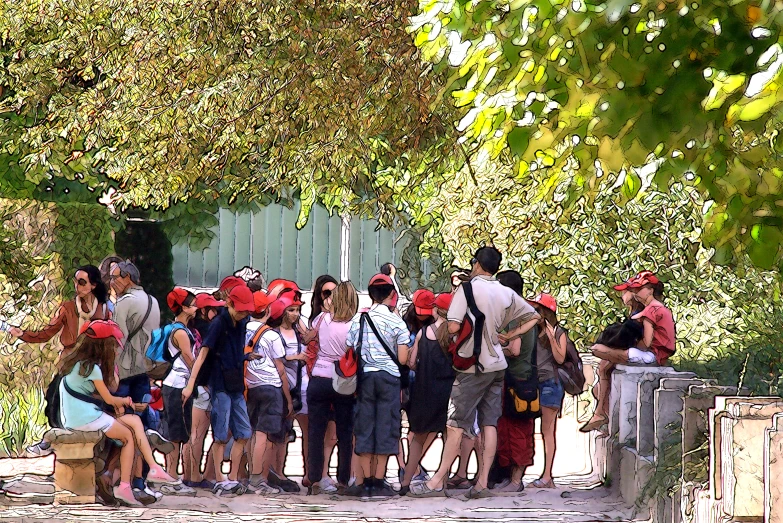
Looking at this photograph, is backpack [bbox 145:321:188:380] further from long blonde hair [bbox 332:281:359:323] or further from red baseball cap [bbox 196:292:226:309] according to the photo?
long blonde hair [bbox 332:281:359:323]

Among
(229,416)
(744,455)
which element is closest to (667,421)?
(744,455)

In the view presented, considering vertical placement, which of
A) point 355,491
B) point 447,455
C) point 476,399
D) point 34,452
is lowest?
point 355,491

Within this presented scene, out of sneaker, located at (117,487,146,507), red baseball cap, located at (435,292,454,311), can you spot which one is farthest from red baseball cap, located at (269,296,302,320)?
sneaker, located at (117,487,146,507)

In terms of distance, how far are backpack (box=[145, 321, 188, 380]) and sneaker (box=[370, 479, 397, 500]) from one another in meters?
1.99

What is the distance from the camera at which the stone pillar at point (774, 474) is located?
22.5 ft

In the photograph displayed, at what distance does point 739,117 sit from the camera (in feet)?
12.3

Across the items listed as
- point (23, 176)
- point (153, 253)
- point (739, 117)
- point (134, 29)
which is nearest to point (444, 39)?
point (739, 117)

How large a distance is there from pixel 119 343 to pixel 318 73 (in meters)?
2.56

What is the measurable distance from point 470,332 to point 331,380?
1.27 meters

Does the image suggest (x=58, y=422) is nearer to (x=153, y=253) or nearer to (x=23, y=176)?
(x=23, y=176)

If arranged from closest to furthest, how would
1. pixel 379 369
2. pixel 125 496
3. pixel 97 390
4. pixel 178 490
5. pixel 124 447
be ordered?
pixel 97 390, pixel 124 447, pixel 125 496, pixel 379 369, pixel 178 490

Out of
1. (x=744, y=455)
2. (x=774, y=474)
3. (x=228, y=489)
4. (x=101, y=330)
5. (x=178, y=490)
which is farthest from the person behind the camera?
(x=178, y=490)

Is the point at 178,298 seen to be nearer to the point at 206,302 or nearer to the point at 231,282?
the point at 231,282

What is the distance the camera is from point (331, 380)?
1162cm
